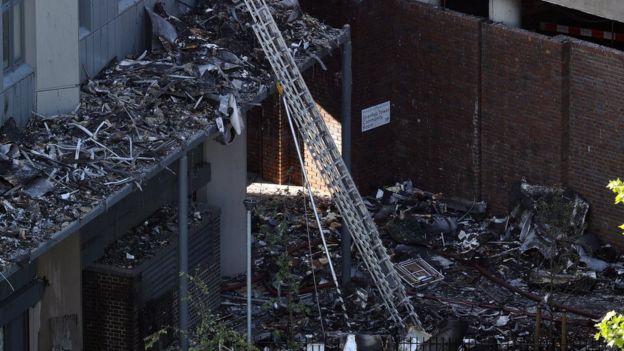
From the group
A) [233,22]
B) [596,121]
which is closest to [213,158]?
[233,22]

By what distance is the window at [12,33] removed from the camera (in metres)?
23.1

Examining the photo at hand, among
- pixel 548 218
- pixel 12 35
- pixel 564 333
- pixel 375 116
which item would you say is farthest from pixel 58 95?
pixel 375 116

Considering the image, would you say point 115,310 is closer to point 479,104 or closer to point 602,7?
point 479,104

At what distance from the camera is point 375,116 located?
32469mm

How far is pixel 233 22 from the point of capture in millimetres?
27688

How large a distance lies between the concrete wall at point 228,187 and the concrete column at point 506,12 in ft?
17.0

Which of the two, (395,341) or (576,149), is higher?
(576,149)

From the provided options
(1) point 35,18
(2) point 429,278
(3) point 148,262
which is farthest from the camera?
(2) point 429,278

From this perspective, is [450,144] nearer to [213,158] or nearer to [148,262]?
[213,158]

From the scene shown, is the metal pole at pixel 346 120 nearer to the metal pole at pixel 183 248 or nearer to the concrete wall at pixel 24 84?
the metal pole at pixel 183 248

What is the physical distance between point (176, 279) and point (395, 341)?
299cm

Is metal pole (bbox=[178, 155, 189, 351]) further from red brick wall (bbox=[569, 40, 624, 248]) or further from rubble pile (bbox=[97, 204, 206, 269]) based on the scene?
red brick wall (bbox=[569, 40, 624, 248])

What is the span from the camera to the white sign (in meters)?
32.4

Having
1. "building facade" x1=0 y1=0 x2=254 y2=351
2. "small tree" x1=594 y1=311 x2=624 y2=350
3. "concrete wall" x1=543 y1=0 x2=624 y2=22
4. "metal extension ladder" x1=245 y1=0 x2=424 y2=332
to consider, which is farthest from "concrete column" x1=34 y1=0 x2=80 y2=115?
"concrete wall" x1=543 y1=0 x2=624 y2=22
